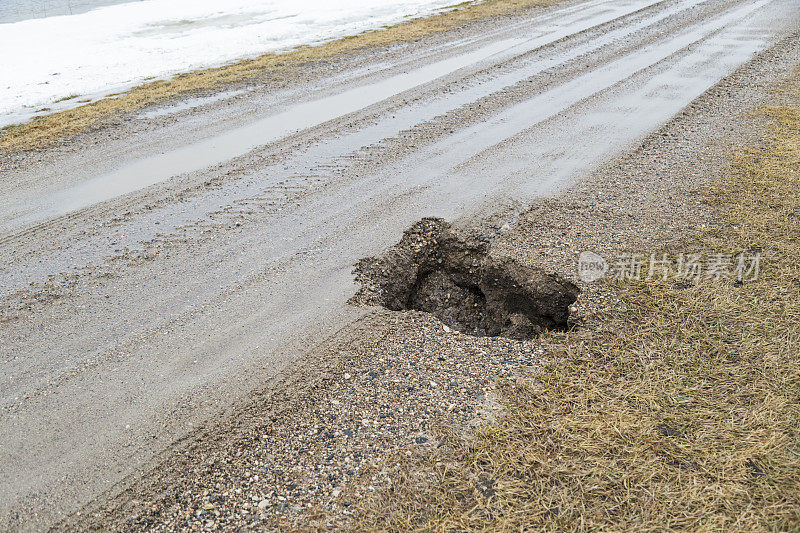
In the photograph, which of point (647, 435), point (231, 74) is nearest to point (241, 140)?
point (231, 74)

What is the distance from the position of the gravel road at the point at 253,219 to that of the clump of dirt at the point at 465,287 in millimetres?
282

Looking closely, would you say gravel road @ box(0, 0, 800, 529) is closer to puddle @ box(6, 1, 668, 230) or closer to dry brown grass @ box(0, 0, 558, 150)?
puddle @ box(6, 1, 668, 230)

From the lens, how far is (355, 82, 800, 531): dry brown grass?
262cm

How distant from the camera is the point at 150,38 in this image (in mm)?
14688

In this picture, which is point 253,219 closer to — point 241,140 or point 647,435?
point 241,140

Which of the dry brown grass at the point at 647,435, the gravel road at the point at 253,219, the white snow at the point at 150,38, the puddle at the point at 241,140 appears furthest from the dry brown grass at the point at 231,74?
the dry brown grass at the point at 647,435

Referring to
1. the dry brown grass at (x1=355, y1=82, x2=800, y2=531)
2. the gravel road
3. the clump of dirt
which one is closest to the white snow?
the gravel road

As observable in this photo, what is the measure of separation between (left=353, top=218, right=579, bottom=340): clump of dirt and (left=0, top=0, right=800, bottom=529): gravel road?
0.28 m

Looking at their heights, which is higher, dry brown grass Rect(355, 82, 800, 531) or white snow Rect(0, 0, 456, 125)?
white snow Rect(0, 0, 456, 125)

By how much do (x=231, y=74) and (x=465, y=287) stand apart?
26.4ft

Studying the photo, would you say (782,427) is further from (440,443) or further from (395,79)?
(395,79)

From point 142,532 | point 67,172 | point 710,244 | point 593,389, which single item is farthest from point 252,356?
point 67,172

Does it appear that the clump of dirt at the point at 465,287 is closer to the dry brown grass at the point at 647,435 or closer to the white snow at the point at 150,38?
the dry brown grass at the point at 647,435

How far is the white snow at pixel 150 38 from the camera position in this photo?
35.3ft
